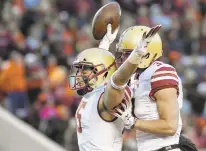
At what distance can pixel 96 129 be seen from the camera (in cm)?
478

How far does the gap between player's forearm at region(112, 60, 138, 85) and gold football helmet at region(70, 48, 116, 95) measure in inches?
16.2

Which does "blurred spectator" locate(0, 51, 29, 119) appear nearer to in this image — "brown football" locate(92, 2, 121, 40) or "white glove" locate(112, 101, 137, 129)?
"brown football" locate(92, 2, 121, 40)

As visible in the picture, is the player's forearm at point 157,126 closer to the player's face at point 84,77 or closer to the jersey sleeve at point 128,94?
the jersey sleeve at point 128,94

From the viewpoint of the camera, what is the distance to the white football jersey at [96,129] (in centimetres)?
477

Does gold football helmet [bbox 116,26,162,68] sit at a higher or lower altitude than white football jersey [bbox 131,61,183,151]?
higher

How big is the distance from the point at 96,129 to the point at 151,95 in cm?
43

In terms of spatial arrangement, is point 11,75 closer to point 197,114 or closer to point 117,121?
point 197,114

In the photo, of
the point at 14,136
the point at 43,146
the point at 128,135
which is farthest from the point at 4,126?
the point at 128,135

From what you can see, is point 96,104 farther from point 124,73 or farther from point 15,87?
point 15,87

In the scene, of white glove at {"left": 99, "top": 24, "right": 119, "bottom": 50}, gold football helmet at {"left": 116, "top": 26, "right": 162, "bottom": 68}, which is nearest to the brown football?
white glove at {"left": 99, "top": 24, "right": 119, "bottom": 50}

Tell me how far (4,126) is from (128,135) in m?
1.76

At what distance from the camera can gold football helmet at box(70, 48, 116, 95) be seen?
16.1ft

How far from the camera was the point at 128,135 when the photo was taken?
33.6ft

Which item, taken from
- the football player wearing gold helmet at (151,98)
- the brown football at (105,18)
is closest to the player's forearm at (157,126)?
the football player wearing gold helmet at (151,98)
